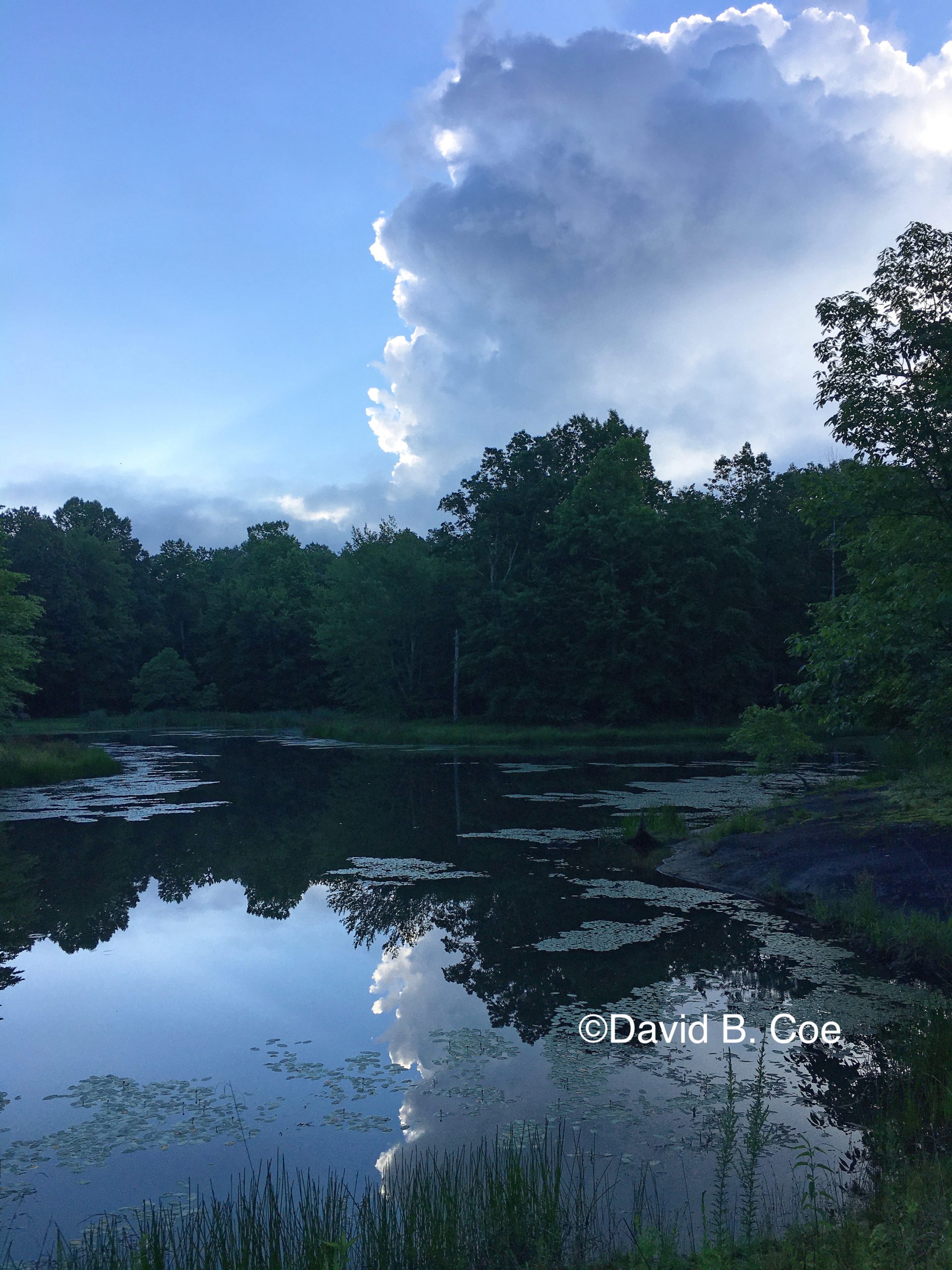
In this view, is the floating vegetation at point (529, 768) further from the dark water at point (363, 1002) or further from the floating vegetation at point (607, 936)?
the floating vegetation at point (607, 936)

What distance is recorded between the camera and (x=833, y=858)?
12.5 meters

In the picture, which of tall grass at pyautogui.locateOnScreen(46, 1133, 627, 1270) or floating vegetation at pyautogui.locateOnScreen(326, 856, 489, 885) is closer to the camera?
tall grass at pyautogui.locateOnScreen(46, 1133, 627, 1270)

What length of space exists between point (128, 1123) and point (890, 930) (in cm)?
744

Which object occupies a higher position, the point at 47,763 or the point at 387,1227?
the point at 387,1227

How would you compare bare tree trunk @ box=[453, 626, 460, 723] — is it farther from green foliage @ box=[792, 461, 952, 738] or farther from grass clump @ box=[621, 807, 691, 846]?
green foliage @ box=[792, 461, 952, 738]

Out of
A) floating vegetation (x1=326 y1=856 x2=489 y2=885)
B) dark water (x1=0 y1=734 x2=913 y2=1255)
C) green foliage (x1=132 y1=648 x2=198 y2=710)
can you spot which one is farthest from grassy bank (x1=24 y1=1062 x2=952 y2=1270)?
green foliage (x1=132 y1=648 x2=198 y2=710)

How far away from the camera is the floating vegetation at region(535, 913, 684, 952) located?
404 inches

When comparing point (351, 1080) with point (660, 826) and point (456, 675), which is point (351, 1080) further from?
point (456, 675)

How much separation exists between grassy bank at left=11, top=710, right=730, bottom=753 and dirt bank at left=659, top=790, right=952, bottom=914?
2387cm

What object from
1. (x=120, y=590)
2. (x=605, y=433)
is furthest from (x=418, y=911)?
(x=120, y=590)

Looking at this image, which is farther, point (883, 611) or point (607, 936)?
point (883, 611)

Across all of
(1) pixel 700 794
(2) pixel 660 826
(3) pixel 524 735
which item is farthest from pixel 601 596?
(2) pixel 660 826

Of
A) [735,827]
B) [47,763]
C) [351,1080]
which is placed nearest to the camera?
[351,1080]

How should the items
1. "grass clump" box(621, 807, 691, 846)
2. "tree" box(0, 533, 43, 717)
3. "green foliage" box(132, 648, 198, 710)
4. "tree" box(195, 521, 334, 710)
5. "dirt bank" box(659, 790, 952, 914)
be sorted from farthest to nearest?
"tree" box(195, 521, 334, 710) < "green foliage" box(132, 648, 198, 710) < "tree" box(0, 533, 43, 717) < "grass clump" box(621, 807, 691, 846) < "dirt bank" box(659, 790, 952, 914)
